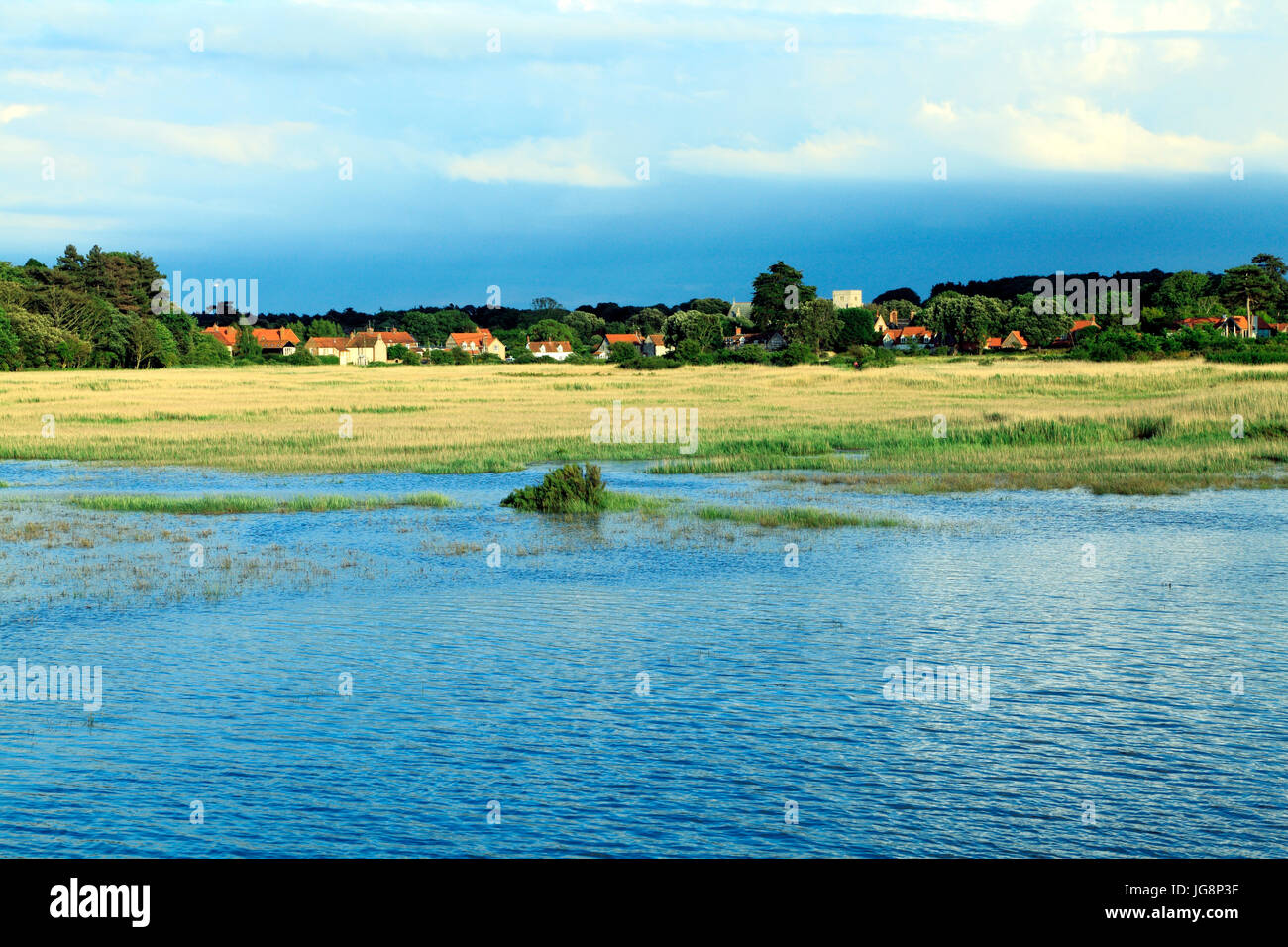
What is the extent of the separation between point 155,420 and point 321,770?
4991 centimetres

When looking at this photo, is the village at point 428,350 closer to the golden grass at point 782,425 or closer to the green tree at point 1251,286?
the green tree at point 1251,286

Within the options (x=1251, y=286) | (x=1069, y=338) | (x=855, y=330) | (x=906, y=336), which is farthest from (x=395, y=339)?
(x=1251, y=286)

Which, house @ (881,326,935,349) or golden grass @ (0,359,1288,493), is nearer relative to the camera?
golden grass @ (0,359,1288,493)

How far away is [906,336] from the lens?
180 metres

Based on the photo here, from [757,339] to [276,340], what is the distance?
255ft

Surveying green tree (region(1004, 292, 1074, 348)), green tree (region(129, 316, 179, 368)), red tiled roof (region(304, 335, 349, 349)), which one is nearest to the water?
green tree (region(129, 316, 179, 368))

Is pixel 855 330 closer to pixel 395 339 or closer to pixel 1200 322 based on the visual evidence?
pixel 1200 322

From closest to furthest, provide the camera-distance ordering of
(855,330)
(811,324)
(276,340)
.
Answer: (811,324) < (855,330) < (276,340)

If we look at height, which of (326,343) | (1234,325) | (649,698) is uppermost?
(326,343)

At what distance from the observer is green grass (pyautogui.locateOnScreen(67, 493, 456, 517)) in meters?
30.7
